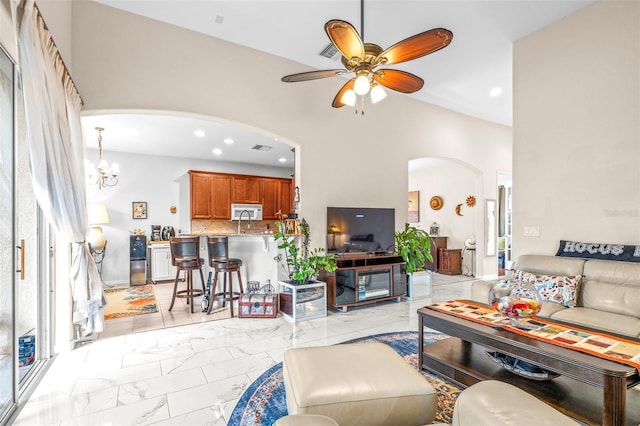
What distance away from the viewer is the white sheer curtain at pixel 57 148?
6.81ft

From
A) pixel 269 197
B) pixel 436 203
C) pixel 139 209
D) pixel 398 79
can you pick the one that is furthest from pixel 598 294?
pixel 139 209

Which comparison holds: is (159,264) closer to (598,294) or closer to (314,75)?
(314,75)

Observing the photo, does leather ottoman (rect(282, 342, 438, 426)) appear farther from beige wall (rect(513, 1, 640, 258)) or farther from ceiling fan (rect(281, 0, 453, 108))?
beige wall (rect(513, 1, 640, 258))

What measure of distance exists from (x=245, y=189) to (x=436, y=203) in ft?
16.4

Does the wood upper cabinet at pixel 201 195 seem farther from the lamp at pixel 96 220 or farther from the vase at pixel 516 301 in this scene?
the vase at pixel 516 301

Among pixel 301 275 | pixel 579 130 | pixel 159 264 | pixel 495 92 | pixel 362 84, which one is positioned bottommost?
pixel 159 264

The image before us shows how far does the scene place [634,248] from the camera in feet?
10.0

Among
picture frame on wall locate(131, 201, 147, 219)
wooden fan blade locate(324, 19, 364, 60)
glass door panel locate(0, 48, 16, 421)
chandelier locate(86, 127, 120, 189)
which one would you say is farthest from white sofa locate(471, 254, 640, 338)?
picture frame on wall locate(131, 201, 147, 219)

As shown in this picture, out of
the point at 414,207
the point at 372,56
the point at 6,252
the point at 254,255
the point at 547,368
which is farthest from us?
the point at 414,207

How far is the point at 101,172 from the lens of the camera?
18.9 ft

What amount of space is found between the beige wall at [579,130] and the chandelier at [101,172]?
5926 mm

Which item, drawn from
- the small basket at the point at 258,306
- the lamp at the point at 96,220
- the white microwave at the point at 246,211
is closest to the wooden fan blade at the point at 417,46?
the small basket at the point at 258,306

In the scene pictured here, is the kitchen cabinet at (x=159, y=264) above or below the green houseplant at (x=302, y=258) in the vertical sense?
below

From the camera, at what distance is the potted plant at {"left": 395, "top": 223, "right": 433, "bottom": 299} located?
5152 mm
